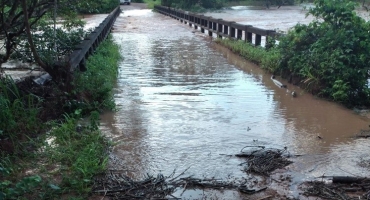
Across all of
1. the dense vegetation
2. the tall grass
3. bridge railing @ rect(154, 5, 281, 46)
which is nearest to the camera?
the tall grass

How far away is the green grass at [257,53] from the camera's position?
12719mm

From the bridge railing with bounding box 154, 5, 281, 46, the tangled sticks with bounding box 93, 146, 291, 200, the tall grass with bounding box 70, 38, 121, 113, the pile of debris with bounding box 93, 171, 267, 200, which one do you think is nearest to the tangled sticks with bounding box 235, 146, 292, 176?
the tangled sticks with bounding box 93, 146, 291, 200

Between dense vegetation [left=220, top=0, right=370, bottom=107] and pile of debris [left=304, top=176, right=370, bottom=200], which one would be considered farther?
dense vegetation [left=220, top=0, right=370, bottom=107]

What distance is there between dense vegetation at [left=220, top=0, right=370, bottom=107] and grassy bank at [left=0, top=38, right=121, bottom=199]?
4615 mm

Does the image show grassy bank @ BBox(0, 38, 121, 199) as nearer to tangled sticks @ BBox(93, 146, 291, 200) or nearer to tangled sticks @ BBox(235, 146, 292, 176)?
tangled sticks @ BBox(93, 146, 291, 200)

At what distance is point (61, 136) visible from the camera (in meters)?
6.60

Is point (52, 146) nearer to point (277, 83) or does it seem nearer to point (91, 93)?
point (91, 93)

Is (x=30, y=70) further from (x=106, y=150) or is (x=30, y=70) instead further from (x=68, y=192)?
(x=68, y=192)

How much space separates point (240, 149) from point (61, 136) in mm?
2529

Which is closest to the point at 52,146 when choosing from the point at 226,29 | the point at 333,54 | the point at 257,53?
the point at 333,54

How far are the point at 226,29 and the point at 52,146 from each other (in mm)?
A: 15413

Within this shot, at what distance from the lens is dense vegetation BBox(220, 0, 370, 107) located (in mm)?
9609

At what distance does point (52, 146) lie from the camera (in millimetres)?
6344

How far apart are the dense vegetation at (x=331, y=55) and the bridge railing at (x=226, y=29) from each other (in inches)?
94.0
